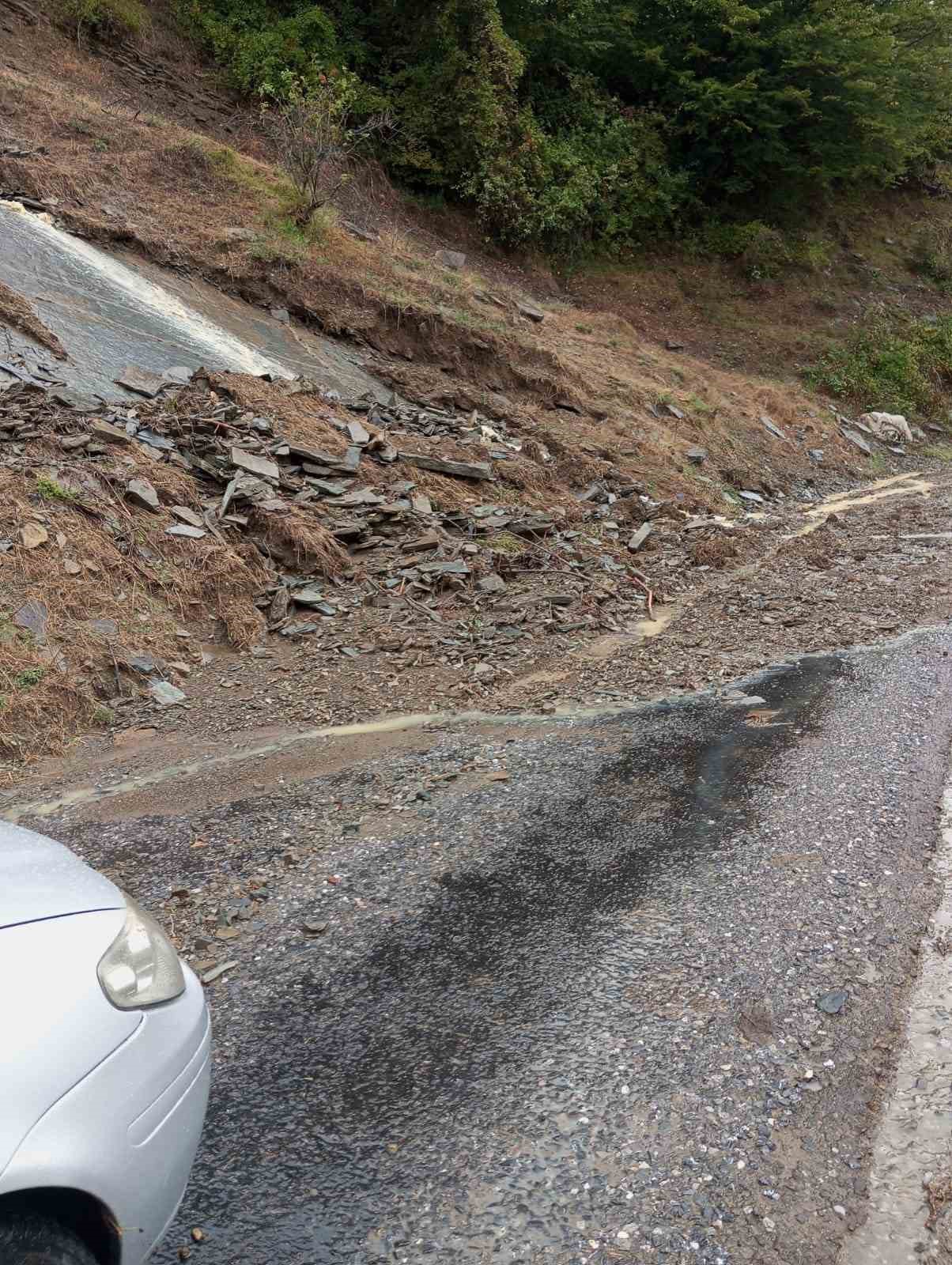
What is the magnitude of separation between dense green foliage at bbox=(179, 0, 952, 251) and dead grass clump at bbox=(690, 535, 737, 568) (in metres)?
14.3

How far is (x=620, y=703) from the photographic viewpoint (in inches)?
283

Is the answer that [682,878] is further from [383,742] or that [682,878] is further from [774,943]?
[383,742]

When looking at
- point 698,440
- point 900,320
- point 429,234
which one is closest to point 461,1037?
point 698,440

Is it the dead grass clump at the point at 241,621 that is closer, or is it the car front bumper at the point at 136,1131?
the car front bumper at the point at 136,1131

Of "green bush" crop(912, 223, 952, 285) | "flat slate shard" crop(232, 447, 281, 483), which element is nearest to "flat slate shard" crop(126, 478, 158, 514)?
"flat slate shard" crop(232, 447, 281, 483)

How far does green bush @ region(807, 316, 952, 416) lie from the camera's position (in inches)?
856

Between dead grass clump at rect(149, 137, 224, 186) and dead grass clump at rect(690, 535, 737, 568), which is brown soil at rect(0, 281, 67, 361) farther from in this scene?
dead grass clump at rect(690, 535, 737, 568)

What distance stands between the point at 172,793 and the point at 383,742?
1.47 metres

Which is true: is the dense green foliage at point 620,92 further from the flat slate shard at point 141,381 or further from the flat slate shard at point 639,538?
the flat slate shard at point 639,538

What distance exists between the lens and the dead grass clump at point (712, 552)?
1120 cm

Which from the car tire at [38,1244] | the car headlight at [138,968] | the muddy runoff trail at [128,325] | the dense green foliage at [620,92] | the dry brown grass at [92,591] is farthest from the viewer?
the dense green foliage at [620,92]

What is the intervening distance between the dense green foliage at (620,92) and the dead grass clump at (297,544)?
16.2 meters


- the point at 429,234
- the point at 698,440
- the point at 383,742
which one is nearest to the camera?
the point at 383,742

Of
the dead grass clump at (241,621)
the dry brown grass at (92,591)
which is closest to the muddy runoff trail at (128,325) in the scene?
the dry brown grass at (92,591)
